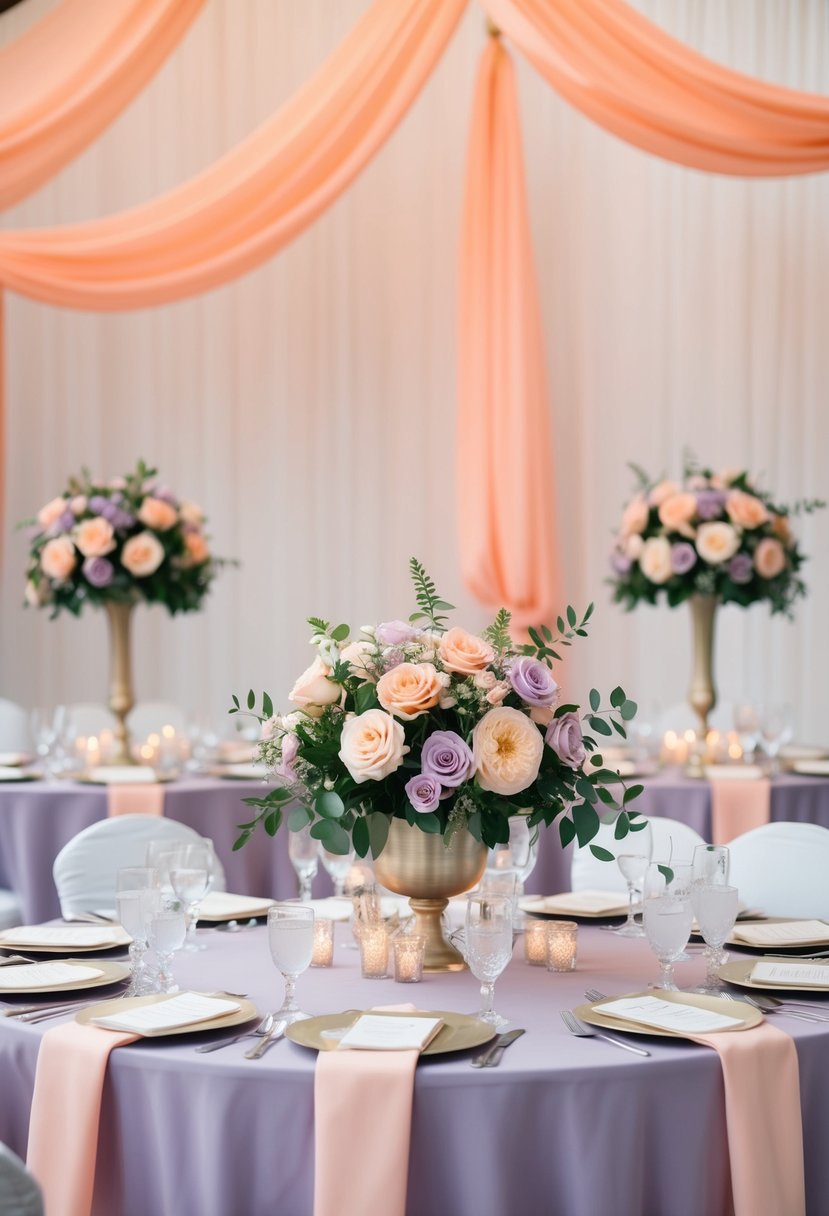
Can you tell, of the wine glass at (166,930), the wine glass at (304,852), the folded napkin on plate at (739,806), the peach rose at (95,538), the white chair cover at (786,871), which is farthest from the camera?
the peach rose at (95,538)

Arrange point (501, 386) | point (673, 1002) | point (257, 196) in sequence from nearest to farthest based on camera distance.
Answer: point (673, 1002) → point (257, 196) → point (501, 386)

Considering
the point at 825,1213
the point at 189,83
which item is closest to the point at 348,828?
the point at 825,1213

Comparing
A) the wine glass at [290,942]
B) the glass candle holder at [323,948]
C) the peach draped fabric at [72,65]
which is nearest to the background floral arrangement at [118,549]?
the peach draped fabric at [72,65]

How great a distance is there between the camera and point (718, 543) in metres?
4.53

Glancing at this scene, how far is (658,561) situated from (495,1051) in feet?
9.74

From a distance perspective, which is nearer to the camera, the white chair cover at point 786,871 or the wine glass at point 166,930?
the wine glass at point 166,930

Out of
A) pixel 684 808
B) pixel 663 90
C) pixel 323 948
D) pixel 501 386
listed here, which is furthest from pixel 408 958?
pixel 501 386

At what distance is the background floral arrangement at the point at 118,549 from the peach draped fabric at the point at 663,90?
6.05 ft

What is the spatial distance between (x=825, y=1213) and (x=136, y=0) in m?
3.95

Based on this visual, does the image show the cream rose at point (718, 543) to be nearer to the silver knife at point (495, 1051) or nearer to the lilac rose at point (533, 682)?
the lilac rose at point (533, 682)

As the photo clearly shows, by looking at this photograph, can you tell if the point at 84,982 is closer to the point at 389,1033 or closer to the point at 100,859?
the point at 389,1033

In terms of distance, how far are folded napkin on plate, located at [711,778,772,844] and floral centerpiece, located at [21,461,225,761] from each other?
1803mm

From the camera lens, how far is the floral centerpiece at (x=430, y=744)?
2.08 meters

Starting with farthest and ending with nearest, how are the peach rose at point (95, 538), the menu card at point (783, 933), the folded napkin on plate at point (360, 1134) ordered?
the peach rose at point (95, 538) < the menu card at point (783, 933) < the folded napkin on plate at point (360, 1134)
